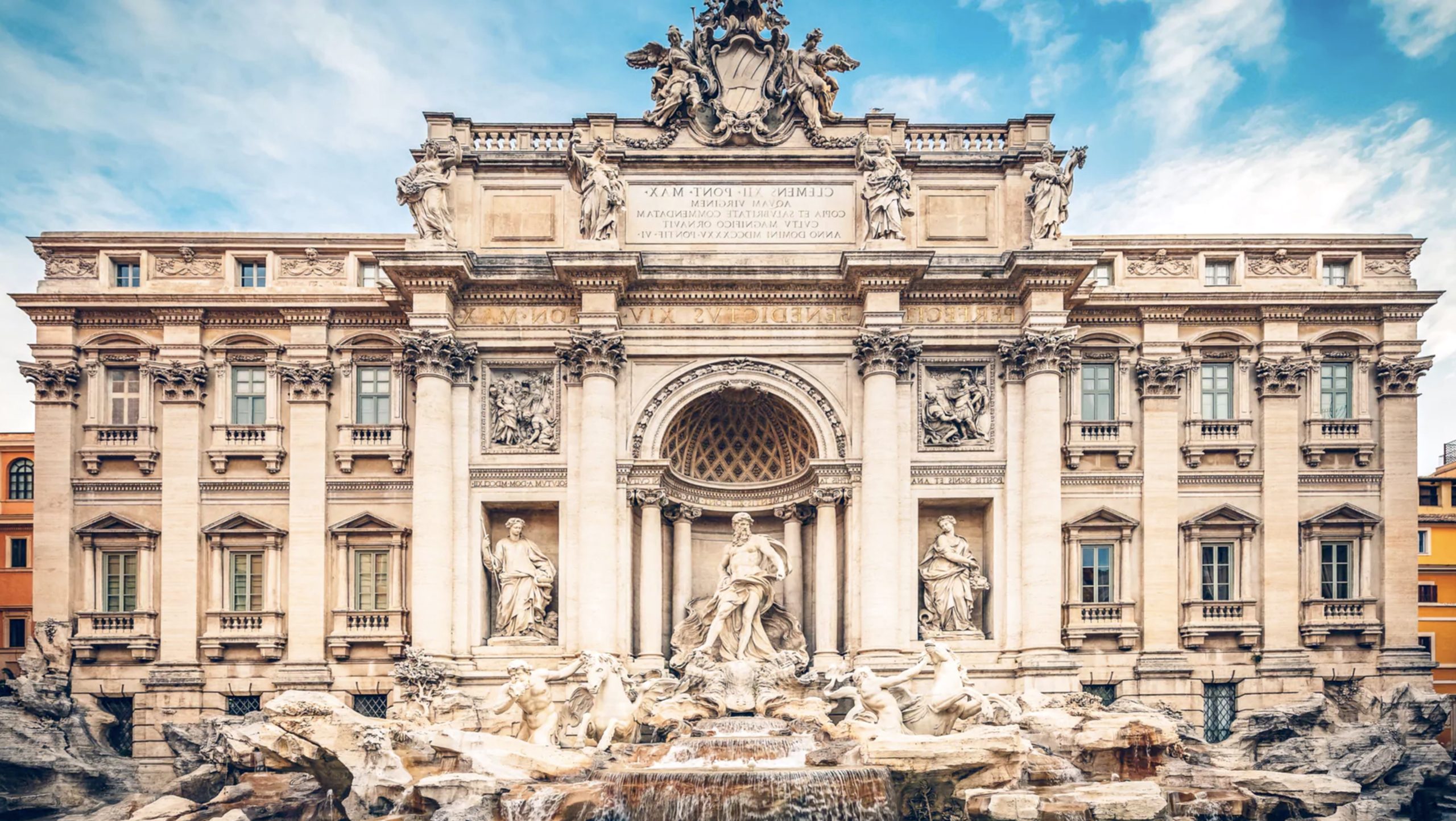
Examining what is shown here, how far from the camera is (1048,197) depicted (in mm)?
24453

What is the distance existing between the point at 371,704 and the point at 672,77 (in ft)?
56.7

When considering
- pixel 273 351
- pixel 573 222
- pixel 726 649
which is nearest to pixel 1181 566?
pixel 726 649

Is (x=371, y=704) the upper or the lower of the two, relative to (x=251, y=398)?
lower

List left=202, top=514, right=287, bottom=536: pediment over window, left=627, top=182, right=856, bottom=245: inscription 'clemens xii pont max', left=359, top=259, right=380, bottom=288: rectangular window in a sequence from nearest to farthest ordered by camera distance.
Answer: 1. left=627, top=182, right=856, bottom=245: inscription 'clemens xii pont max'
2. left=202, top=514, right=287, bottom=536: pediment over window
3. left=359, top=259, right=380, bottom=288: rectangular window

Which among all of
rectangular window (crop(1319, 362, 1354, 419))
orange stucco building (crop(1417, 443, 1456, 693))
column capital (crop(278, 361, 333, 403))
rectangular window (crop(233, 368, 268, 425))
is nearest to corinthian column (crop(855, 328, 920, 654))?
rectangular window (crop(1319, 362, 1354, 419))

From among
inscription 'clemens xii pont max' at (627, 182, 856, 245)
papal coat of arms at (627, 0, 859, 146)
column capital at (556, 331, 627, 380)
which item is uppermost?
papal coat of arms at (627, 0, 859, 146)

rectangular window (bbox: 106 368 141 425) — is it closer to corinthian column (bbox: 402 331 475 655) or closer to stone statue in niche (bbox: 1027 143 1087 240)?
corinthian column (bbox: 402 331 475 655)

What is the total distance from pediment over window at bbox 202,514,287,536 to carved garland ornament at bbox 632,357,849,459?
9616 millimetres

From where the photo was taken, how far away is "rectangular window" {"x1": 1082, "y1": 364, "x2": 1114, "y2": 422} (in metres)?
26.3

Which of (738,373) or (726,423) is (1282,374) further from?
(726,423)

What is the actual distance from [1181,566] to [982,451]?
625 centimetres

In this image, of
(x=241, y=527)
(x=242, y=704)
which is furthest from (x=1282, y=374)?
(x=242, y=704)

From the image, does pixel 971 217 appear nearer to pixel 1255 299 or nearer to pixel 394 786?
pixel 1255 299

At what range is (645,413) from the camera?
24.6 metres
